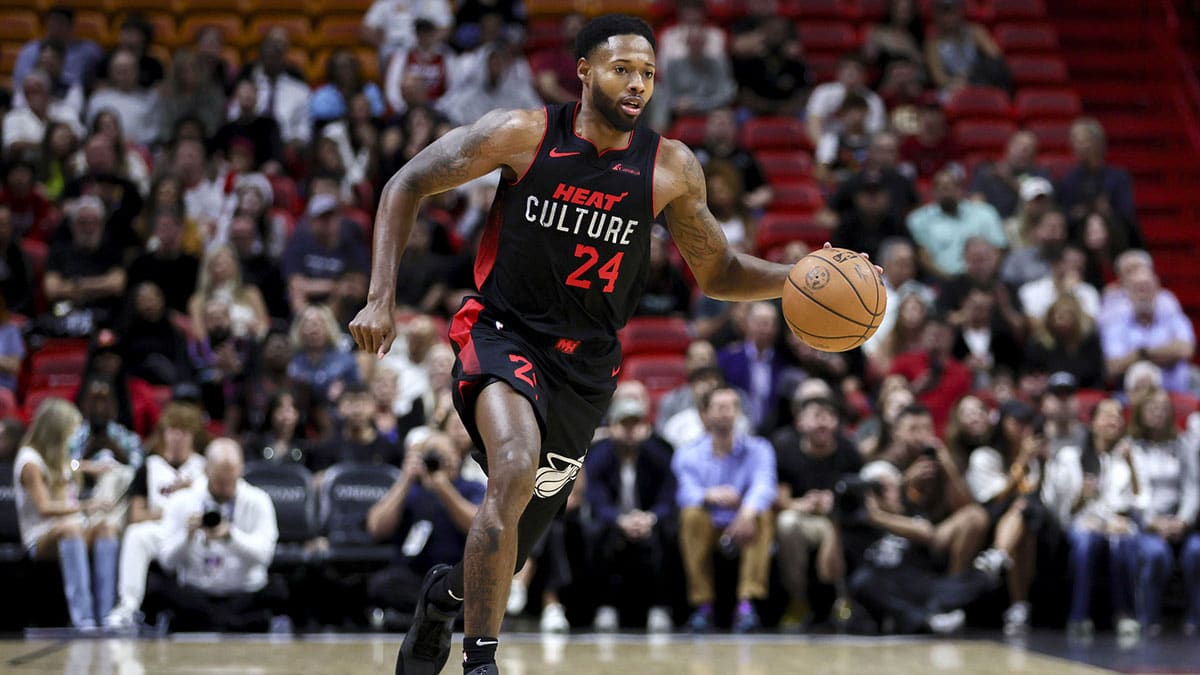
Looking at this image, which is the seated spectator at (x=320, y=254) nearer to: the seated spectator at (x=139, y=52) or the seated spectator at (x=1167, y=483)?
the seated spectator at (x=139, y=52)

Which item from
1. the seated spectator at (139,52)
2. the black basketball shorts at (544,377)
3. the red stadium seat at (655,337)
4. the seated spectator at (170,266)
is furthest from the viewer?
the seated spectator at (139,52)

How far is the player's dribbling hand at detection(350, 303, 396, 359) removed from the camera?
14.2ft

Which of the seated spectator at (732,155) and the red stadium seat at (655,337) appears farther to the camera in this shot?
the seated spectator at (732,155)

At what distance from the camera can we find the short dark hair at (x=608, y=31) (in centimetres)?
473

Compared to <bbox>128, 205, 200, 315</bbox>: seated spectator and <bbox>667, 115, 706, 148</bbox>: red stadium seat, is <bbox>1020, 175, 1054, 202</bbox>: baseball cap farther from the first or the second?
<bbox>128, 205, 200, 315</bbox>: seated spectator

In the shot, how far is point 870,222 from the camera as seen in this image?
11375 mm

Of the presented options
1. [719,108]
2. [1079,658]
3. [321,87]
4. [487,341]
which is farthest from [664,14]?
[487,341]

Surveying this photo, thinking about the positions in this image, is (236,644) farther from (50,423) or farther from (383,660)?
(50,423)

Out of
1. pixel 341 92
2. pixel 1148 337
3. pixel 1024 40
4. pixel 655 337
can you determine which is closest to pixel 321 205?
pixel 341 92

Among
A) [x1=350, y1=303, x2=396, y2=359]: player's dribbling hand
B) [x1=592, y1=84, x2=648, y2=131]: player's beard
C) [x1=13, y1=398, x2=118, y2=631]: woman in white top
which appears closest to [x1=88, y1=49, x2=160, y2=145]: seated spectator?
[x1=13, y1=398, x2=118, y2=631]: woman in white top

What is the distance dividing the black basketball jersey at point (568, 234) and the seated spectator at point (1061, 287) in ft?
22.4

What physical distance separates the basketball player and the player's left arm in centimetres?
1

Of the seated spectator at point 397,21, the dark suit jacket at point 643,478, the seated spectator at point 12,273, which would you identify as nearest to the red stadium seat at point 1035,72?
the seated spectator at point 397,21

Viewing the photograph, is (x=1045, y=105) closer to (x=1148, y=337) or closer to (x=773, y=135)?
(x=773, y=135)
